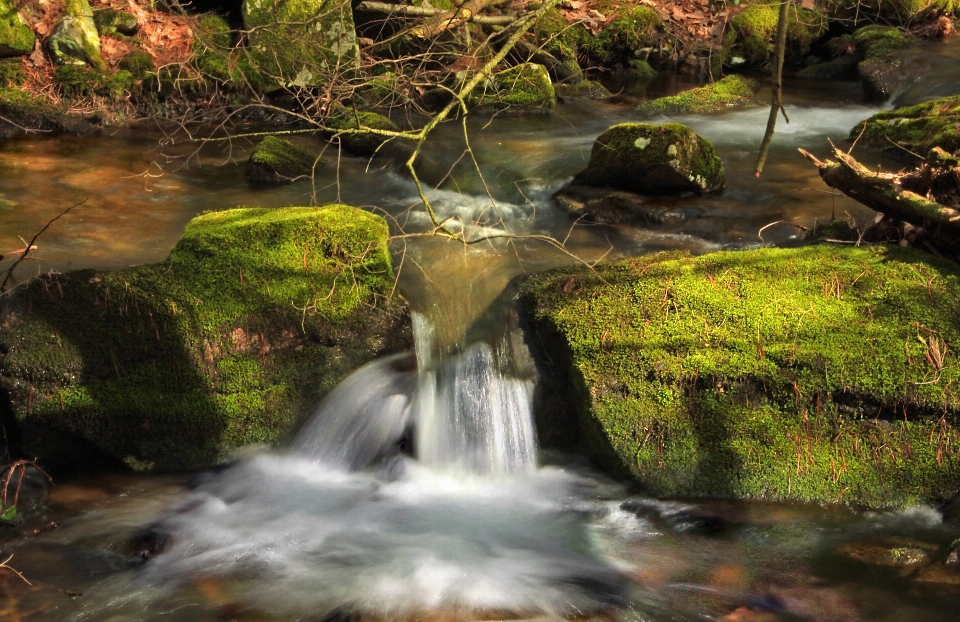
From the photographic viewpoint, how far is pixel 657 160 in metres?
7.04

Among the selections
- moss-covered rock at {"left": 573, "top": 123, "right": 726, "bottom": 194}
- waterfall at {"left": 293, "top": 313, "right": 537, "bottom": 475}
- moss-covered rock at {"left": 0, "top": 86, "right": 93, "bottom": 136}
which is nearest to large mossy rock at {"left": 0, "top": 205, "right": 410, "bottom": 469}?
waterfall at {"left": 293, "top": 313, "right": 537, "bottom": 475}

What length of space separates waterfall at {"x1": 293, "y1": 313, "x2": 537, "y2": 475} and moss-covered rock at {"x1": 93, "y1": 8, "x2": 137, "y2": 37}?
8.46 m

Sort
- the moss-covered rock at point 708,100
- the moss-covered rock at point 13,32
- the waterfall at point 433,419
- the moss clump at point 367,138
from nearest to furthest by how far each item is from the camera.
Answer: the waterfall at point 433,419
the moss clump at point 367,138
the moss-covered rock at point 13,32
the moss-covered rock at point 708,100

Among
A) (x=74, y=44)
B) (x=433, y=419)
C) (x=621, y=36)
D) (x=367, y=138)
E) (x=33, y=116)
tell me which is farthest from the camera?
(x=621, y=36)

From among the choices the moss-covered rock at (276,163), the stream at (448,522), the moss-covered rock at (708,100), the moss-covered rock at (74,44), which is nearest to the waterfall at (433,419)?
the stream at (448,522)

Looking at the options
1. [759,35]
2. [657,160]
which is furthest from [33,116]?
[759,35]

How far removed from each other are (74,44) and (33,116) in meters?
1.31

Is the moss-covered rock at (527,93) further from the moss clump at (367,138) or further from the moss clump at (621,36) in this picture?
the moss clump at (621,36)

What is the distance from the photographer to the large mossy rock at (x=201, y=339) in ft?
15.1

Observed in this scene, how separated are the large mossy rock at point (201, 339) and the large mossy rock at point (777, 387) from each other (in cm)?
141

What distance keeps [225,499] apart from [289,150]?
5.09m

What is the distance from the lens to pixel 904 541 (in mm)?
3965

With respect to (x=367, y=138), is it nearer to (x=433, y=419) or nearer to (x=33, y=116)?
(x=33, y=116)

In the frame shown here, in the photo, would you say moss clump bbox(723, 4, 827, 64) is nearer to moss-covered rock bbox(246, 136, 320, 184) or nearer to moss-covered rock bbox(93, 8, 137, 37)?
moss-covered rock bbox(246, 136, 320, 184)
